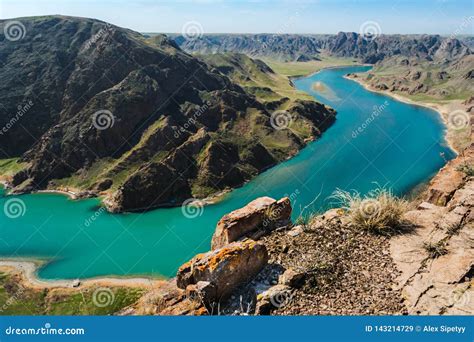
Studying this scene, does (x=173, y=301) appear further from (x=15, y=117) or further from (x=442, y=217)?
(x=15, y=117)

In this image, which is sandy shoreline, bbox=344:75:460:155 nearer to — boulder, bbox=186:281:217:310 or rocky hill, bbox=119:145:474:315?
rocky hill, bbox=119:145:474:315

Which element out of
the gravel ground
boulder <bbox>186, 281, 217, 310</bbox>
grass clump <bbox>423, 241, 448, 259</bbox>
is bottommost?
boulder <bbox>186, 281, 217, 310</bbox>

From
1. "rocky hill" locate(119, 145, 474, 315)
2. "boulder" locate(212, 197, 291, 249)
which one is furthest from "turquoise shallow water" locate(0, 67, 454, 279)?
"rocky hill" locate(119, 145, 474, 315)

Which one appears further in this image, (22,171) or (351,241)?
(22,171)

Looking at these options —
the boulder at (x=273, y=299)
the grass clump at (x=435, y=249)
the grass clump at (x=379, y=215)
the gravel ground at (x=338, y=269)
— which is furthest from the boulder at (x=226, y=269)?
the grass clump at (x=435, y=249)

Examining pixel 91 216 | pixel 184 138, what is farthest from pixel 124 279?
pixel 184 138

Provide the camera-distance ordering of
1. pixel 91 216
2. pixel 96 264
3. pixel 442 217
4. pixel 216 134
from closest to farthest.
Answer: pixel 442 217 → pixel 96 264 → pixel 91 216 → pixel 216 134

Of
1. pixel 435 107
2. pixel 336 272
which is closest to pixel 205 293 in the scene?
pixel 336 272

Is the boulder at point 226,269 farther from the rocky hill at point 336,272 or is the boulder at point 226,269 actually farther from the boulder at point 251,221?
the boulder at point 251,221
